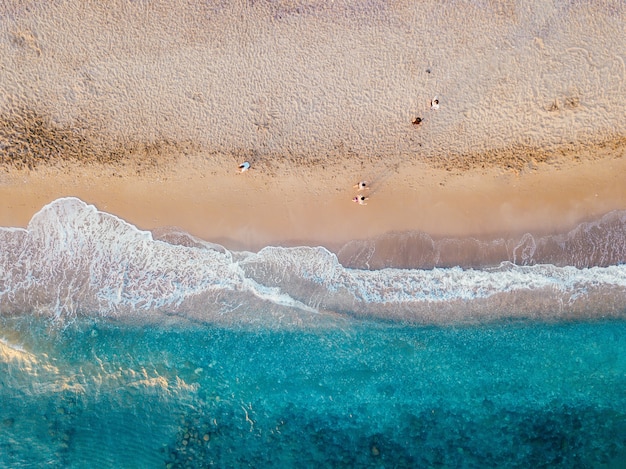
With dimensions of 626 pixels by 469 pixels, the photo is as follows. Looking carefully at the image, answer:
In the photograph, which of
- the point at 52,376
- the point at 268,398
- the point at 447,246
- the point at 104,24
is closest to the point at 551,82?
the point at 447,246

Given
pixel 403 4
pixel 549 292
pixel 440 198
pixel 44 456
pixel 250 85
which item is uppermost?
pixel 403 4

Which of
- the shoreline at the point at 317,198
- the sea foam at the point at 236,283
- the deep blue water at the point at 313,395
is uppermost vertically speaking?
the shoreline at the point at 317,198

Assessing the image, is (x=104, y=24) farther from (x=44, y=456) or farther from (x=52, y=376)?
(x=44, y=456)

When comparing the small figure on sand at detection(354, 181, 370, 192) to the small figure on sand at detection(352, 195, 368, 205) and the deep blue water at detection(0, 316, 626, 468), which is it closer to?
the small figure on sand at detection(352, 195, 368, 205)

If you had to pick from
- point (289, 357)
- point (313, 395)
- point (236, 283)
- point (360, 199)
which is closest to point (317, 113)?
point (360, 199)

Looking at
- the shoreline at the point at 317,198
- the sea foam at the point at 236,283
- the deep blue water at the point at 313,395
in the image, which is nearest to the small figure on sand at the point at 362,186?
the shoreline at the point at 317,198

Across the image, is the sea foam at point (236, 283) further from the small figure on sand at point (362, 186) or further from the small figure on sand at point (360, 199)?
the small figure on sand at point (362, 186)
